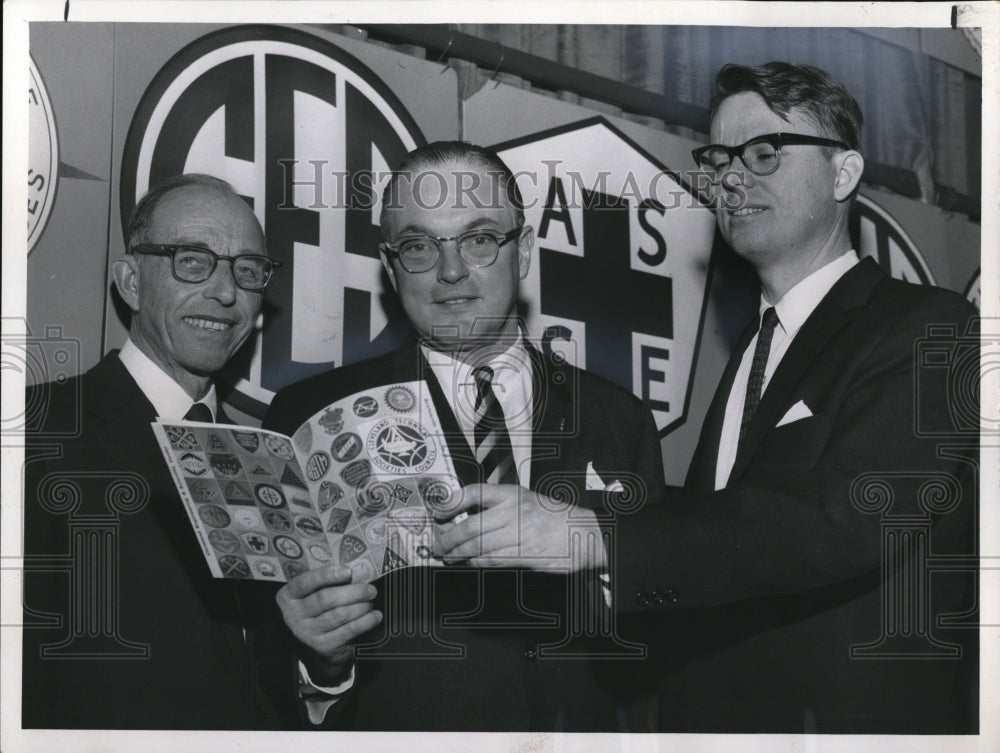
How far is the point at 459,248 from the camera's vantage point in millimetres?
2613

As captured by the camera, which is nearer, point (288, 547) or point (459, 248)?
point (288, 547)

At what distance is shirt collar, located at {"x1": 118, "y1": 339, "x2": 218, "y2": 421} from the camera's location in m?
2.63

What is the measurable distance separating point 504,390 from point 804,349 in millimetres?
767

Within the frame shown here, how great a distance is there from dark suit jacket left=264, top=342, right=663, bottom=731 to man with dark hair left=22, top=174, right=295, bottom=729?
0.88 ft

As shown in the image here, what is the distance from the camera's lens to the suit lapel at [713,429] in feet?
8.71

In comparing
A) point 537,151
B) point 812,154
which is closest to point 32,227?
point 537,151

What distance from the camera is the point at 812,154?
2662 mm

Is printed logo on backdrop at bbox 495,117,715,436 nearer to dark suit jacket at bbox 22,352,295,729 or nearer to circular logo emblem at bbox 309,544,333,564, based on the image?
circular logo emblem at bbox 309,544,333,564

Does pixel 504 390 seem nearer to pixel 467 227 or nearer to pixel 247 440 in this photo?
pixel 467 227

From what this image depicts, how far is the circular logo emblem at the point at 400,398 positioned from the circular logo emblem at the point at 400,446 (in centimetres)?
3

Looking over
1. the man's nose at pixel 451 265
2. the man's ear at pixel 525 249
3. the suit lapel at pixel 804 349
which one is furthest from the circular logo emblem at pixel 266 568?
the suit lapel at pixel 804 349

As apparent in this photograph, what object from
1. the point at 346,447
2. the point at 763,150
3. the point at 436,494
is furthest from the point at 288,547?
the point at 763,150

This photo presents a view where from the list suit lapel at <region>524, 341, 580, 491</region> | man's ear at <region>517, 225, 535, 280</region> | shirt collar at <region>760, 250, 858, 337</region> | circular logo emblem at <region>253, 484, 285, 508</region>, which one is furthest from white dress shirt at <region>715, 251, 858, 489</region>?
circular logo emblem at <region>253, 484, 285, 508</region>

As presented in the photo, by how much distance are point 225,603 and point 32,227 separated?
110 centimetres
